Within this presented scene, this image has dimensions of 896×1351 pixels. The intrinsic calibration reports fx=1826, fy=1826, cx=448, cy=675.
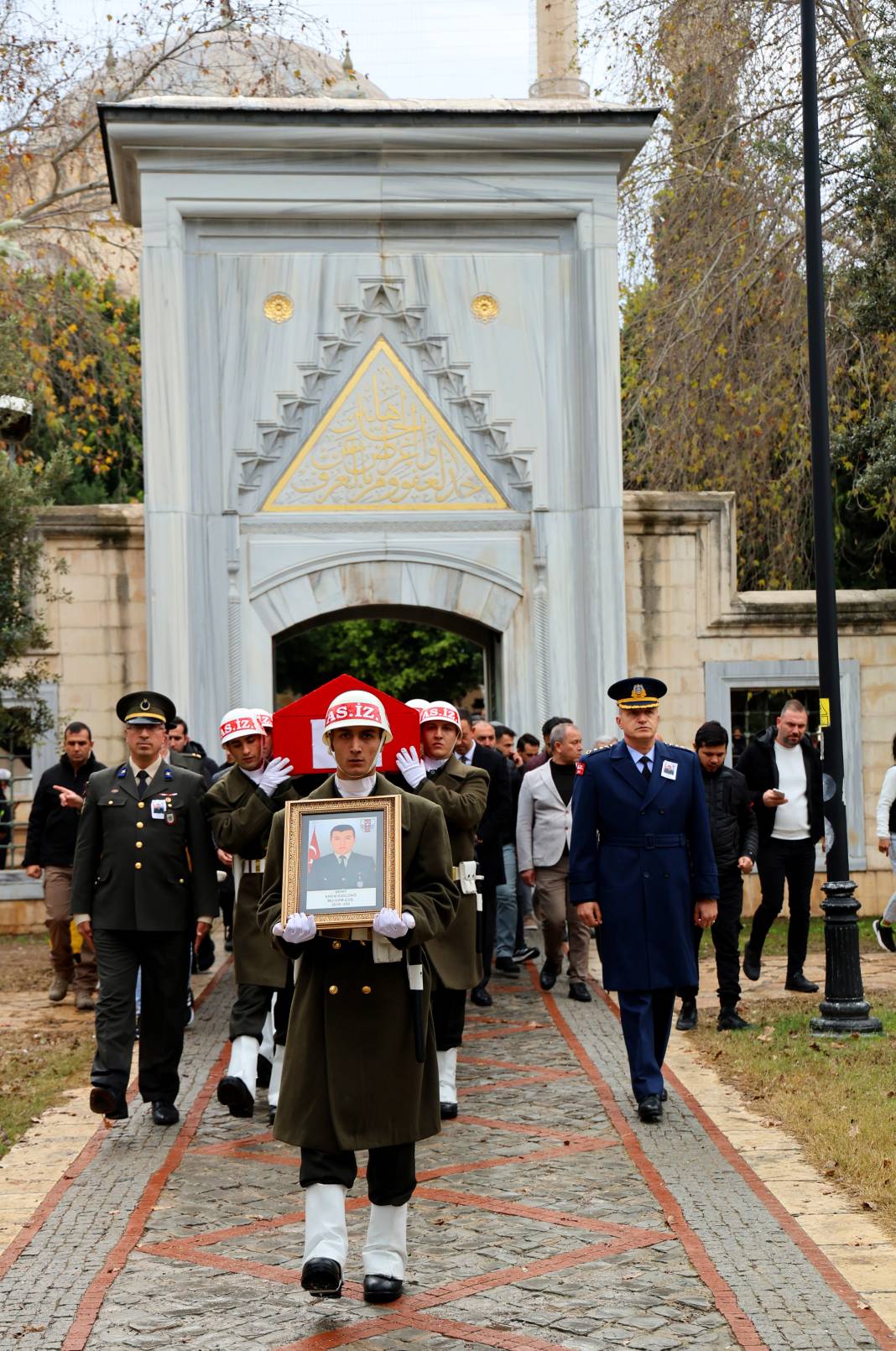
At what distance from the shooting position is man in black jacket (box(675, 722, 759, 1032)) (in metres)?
11.5

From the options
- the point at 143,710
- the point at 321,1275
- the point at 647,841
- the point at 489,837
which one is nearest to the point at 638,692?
the point at 647,841

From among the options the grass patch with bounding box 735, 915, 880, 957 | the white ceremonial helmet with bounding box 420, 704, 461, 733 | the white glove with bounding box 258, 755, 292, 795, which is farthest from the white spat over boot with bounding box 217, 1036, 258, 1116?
the grass patch with bounding box 735, 915, 880, 957

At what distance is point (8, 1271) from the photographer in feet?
21.4

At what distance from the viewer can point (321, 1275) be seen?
575 centimetres

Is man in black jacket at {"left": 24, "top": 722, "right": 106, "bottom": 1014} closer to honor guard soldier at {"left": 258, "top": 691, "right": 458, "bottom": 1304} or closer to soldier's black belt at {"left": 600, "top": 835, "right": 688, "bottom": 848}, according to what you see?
soldier's black belt at {"left": 600, "top": 835, "right": 688, "bottom": 848}

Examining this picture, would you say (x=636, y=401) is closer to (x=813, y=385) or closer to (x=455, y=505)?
(x=455, y=505)

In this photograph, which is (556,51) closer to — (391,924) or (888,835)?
(888,835)

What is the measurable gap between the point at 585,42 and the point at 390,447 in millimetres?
6052

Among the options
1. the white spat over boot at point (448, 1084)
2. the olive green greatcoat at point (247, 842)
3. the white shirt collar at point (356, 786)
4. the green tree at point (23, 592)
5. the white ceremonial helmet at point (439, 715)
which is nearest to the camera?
the white shirt collar at point (356, 786)

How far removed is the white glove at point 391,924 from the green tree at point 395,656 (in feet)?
115

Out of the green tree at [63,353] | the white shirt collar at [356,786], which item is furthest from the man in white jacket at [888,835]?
the white shirt collar at [356,786]

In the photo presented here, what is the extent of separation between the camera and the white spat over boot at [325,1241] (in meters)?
5.77

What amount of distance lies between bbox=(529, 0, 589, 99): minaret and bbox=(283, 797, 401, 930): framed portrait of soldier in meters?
17.5

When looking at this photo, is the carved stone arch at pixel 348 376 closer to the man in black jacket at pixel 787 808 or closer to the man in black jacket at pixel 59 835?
the man in black jacket at pixel 59 835
